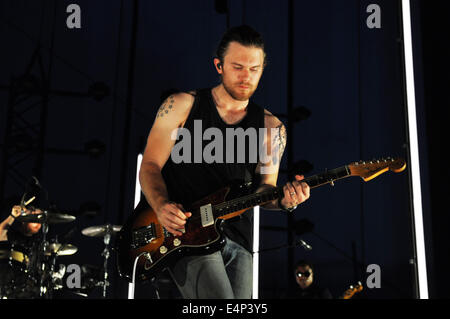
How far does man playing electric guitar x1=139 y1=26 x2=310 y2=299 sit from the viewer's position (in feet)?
7.89

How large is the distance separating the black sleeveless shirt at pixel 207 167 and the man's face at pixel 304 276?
3.74 m

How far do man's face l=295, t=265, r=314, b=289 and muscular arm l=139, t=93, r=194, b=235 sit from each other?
400cm

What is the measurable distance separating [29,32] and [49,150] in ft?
5.84

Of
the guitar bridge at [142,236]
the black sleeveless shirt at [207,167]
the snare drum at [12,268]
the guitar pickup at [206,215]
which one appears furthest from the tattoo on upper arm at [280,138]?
the snare drum at [12,268]

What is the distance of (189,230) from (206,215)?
0.11 m

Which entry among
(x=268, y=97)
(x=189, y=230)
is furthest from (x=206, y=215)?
(x=268, y=97)

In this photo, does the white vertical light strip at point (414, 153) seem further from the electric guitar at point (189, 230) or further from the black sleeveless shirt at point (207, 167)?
the black sleeveless shirt at point (207, 167)

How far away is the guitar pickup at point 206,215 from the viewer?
2408mm

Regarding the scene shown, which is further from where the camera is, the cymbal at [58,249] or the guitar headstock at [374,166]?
the cymbal at [58,249]

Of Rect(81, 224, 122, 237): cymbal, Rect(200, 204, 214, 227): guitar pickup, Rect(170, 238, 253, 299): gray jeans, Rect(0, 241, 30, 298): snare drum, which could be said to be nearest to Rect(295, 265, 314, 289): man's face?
Rect(81, 224, 122, 237): cymbal

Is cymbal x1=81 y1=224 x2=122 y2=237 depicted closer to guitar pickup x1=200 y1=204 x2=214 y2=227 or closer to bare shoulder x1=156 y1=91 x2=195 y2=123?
bare shoulder x1=156 y1=91 x2=195 y2=123

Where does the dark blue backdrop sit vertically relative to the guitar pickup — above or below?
above
